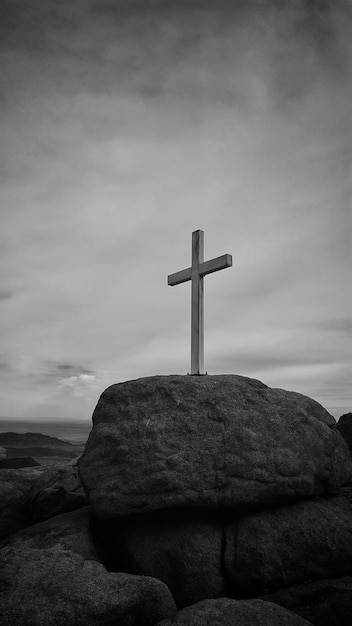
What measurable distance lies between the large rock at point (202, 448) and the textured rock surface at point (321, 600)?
1.36 m

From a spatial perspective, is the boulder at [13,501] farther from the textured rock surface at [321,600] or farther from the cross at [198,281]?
the textured rock surface at [321,600]

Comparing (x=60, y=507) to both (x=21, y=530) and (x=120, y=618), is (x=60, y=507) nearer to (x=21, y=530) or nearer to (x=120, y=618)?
(x=21, y=530)

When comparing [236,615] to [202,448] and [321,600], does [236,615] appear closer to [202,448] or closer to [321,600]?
[321,600]

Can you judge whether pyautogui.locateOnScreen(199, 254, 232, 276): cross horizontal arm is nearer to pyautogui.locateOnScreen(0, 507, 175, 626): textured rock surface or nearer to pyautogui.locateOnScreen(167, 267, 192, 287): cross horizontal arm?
pyautogui.locateOnScreen(167, 267, 192, 287): cross horizontal arm

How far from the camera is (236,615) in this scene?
5805 millimetres

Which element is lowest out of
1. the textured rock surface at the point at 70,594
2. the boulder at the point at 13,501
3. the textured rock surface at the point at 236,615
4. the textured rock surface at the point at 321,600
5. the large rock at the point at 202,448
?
the textured rock surface at the point at 321,600

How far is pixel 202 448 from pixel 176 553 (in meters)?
1.74

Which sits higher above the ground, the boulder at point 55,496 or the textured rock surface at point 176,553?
the boulder at point 55,496

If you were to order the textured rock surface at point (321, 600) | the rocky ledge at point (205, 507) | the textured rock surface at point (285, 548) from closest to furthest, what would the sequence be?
the textured rock surface at point (321, 600) < the rocky ledge at point (205, 507) < the textured rock surface at point (285, 548)

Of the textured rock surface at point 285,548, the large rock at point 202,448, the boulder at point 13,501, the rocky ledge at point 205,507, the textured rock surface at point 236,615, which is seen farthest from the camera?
the boulder at point 13,501

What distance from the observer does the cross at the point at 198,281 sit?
12023 millimetres

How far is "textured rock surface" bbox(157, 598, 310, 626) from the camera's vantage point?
5.69m

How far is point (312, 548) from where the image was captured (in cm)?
760

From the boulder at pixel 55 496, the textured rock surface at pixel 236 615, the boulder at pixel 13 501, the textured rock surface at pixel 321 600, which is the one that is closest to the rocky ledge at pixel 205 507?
the textured rock surface at pixel 321 600
